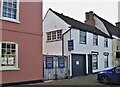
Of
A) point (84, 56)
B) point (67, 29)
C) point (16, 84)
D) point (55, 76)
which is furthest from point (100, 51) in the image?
point (16, 84)

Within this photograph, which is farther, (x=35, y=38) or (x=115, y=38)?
(x=115, y=38)

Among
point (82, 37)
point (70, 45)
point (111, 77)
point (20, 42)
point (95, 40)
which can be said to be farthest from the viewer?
point (95, 40)

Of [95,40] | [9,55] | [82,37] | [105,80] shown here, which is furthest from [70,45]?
[9,55]

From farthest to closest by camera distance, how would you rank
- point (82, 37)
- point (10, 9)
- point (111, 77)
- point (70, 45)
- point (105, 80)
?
point (82, 37) < point (70, 45) < point (105, 80) < point (111, 77) < point (10, 9)

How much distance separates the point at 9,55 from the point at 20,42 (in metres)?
1.25

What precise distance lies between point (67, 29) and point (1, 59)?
9.10 m

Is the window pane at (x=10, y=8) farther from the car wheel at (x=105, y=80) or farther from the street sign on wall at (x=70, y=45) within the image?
the car wheel at (x=105, y=80)

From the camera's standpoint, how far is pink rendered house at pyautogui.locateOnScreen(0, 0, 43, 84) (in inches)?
542

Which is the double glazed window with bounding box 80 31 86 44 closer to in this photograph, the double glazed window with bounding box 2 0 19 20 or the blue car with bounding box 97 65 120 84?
the blue car with bounding box 97 65 120 84

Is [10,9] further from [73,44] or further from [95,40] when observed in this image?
[95,40]

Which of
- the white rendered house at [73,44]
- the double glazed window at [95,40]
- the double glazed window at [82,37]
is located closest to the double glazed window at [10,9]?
the white rendered house at [73,44]

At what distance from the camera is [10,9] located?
568 inches

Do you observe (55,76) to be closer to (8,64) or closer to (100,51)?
(8,64)

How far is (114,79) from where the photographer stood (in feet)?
51.1
